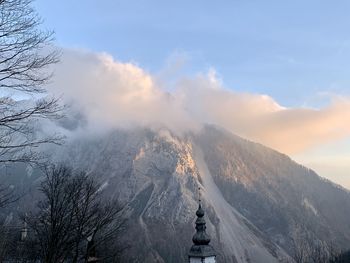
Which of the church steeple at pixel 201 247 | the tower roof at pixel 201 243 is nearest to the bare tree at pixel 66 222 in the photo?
the church steeple at pixel 201 247

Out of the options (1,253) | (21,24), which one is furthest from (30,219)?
(21,24)

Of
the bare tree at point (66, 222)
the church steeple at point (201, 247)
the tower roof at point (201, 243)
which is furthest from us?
the tower roof at point (201, 243)

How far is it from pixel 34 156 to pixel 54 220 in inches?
452

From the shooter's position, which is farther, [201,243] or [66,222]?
[201,243]

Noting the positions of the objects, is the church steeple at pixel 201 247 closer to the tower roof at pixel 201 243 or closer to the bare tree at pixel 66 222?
the tower roof at pixel 201 243

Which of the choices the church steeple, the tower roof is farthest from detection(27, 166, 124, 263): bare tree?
the tower roof

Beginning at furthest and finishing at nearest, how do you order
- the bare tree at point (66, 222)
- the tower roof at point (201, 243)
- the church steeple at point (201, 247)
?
1. the tower roof at point (201, 243)
2. the church steeple at point (201, 247)
3. the bare tree at point (66, 222)

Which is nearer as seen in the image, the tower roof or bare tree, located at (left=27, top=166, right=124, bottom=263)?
bare tree, located at (left=27, top=166, right=124, bottom=263)

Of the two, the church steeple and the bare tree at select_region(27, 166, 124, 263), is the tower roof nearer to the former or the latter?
the church steeple

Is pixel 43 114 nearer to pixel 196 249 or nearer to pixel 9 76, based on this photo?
pixel 9 76

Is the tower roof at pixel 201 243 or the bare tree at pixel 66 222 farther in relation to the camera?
the tower roof at pixel 201 243

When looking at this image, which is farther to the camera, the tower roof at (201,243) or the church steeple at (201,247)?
the tower roof at (201,243)

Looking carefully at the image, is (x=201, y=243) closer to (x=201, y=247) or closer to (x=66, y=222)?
(x=201, y=247)

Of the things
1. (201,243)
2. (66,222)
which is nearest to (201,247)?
(201,243)
